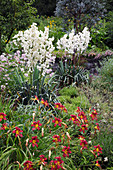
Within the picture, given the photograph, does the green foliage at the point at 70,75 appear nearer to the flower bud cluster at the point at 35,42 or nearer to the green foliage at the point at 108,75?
the green foliage at the point at 108,75

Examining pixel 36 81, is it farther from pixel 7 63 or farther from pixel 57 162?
pixel 57 162

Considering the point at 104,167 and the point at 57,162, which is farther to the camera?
the point at 104,167

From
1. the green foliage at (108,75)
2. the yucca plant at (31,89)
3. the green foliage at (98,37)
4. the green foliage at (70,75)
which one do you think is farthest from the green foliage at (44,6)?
the yucca plant at (31,89)

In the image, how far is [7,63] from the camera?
4.51 meters

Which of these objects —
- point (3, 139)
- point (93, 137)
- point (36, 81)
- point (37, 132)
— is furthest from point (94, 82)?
point (3, 139)

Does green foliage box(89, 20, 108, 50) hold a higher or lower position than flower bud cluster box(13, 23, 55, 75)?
higher

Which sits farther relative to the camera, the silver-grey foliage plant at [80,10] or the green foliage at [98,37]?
the green foliage at [98,37]

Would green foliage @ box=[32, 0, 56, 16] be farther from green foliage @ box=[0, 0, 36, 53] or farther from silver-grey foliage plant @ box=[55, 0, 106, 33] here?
green foliage @ box=[0, 0, 36, 53]

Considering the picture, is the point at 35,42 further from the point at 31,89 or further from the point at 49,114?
the point at 49,114

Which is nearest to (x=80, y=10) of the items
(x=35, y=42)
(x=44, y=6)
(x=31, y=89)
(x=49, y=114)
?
(x=35, y=42)

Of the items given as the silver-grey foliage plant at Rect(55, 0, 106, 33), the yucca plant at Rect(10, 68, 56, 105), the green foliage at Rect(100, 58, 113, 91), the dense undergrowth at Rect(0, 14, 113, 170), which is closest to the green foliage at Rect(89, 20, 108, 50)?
the silver-grey foliage plant at Rect(55, 0, 106, 33)

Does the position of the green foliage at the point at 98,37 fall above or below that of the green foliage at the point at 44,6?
below

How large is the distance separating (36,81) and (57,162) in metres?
2.33

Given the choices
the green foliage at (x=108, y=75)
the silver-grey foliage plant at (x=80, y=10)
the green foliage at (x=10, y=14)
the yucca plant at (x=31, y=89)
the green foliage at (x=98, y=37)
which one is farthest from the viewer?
the green foliage at (x=98, y=37)
